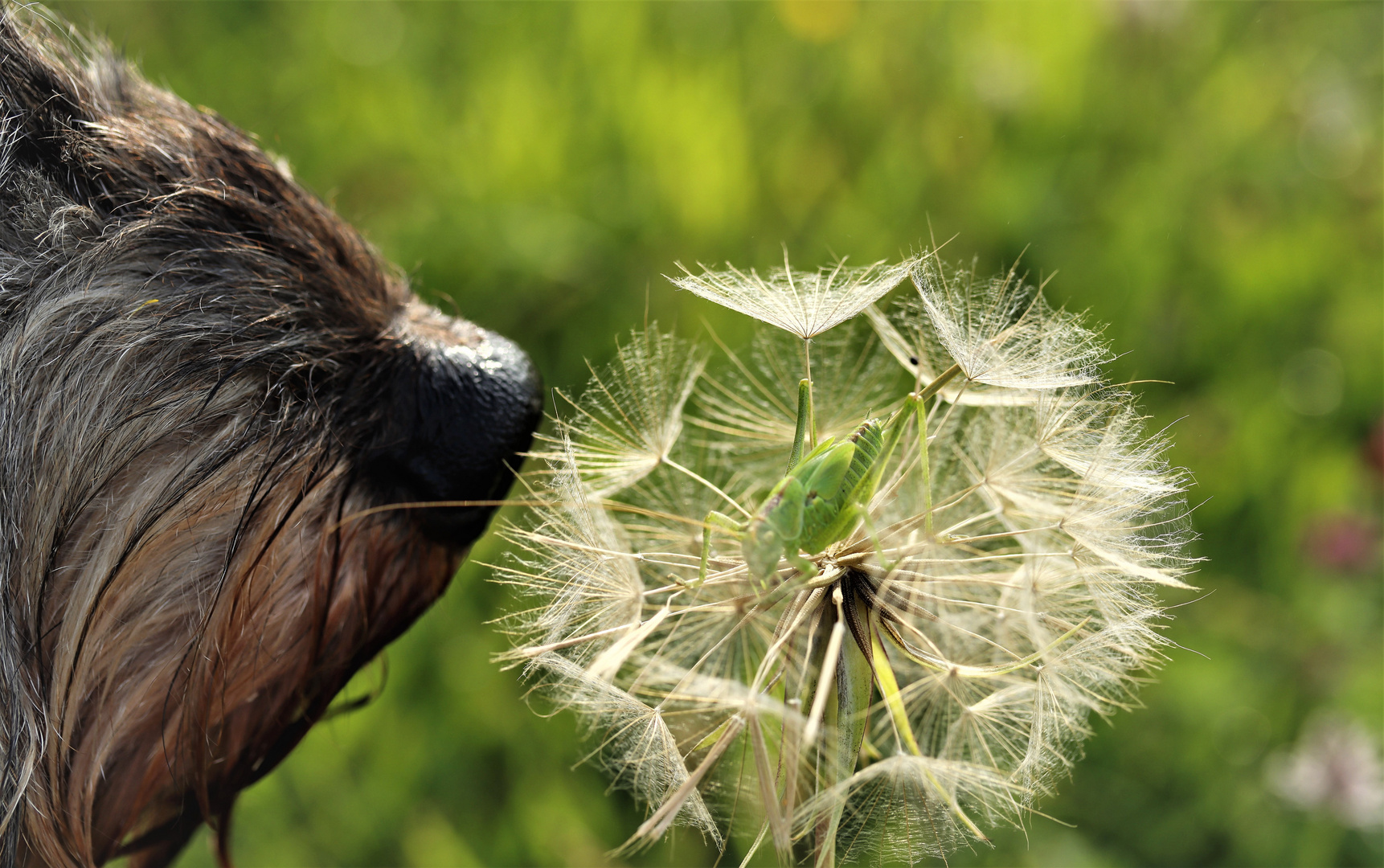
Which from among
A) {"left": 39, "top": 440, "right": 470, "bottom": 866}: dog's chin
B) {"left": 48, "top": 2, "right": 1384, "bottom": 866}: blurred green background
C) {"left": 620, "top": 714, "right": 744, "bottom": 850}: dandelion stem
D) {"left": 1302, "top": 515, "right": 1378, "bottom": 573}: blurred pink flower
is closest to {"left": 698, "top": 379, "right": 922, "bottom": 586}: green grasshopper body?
{"left": 620, "top": 714, "right": 744, "bottom": 850}: dandelion stem

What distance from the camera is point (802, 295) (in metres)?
1.14

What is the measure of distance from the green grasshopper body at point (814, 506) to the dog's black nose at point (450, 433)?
0.25 m

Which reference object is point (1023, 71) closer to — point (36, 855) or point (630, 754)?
point (630, 754)

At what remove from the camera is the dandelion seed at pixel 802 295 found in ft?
3.52

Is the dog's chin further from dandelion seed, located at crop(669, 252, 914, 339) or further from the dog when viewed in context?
dandelion seed, located at crop(669, 252, 914, 339)

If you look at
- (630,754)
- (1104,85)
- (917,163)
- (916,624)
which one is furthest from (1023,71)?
(630,754)

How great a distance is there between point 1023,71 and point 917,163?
0.40 m

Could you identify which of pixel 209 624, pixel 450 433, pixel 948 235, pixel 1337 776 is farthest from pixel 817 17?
pixel 209 624

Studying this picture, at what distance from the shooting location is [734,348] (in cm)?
204

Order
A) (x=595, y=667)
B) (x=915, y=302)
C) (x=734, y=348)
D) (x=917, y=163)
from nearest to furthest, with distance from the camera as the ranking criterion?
1. (x=595, y=667)
2. (x=915, y=302)
3. (x=734, y=348)
4. (x=917, y=163)

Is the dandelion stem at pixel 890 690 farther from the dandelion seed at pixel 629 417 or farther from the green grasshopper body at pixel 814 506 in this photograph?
the dandelion seed at pixel 629 417

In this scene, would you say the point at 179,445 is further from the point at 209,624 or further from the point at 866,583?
the point at 866,583

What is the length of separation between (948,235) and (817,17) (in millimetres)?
794

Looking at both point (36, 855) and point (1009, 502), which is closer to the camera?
point (36, 855)
